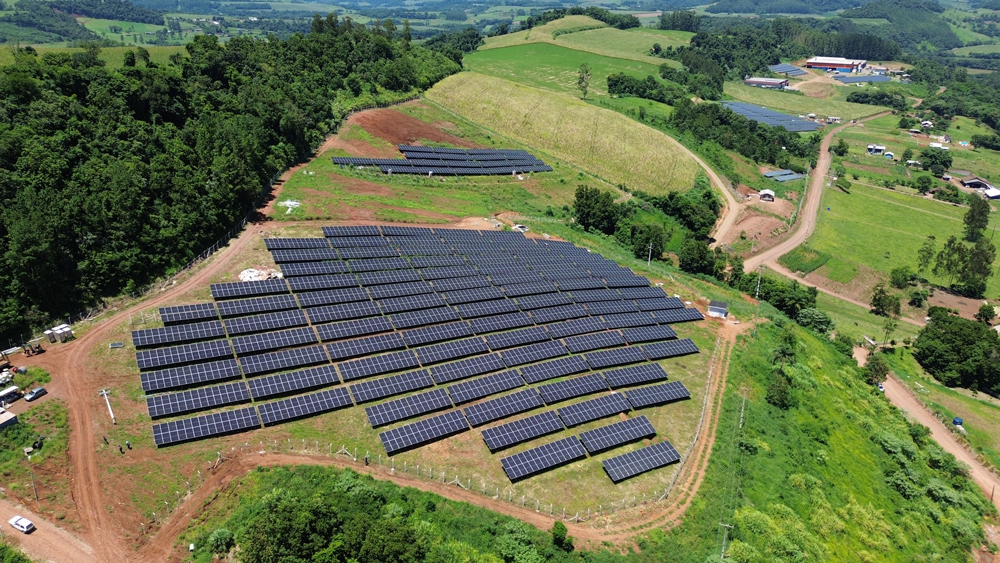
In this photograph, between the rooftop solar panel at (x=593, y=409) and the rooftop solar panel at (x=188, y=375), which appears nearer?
the rooftop solar panel at (x=188, y=375)

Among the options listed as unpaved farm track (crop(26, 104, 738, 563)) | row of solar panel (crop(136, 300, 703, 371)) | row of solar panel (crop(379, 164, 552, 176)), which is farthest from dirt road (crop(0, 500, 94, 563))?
row of solar panel (crop(379, 164, 552, 176))

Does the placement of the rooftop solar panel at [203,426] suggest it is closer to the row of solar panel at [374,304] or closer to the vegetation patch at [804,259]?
the row of solar panel at [374,304]

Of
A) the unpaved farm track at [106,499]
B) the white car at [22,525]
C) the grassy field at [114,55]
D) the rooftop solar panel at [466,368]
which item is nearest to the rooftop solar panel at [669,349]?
the unpaved farm track at [106,499]

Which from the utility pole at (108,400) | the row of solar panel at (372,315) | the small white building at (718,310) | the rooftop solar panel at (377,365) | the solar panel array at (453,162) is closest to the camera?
the utility pole at (108,400)

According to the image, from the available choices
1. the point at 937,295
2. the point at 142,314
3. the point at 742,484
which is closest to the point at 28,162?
the point at 142,314

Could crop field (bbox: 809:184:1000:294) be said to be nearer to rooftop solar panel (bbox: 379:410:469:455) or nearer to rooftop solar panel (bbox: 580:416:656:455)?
rooftop solar panel (bbox: 580:416:656:455)
